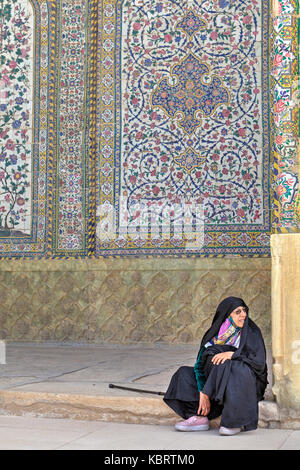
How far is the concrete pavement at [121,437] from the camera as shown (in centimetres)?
322

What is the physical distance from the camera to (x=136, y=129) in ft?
22.9

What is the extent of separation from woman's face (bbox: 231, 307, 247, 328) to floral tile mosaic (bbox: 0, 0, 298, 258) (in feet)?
9.10

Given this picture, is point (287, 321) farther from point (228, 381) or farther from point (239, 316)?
point (228, 381)

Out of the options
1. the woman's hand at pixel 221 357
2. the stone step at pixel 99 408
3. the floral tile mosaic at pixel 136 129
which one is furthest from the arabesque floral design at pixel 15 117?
the woman's hand at pixel 221 357

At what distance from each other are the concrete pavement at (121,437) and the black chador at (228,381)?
4.4 inches

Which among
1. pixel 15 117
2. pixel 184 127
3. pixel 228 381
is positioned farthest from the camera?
pixel 15 117

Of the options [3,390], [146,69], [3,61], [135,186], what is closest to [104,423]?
[3,390]

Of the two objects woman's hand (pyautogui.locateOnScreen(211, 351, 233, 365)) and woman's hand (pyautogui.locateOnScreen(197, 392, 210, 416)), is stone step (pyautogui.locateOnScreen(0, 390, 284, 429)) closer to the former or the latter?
woman's hand (pyautogui.locateOnScreen(197, 392, 210, 416))

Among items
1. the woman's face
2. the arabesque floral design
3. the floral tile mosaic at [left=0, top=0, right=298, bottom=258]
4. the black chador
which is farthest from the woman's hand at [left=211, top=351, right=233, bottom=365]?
the arabesque floral design

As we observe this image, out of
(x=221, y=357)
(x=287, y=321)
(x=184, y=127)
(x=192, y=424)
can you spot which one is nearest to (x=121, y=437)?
(x=192, y=424)

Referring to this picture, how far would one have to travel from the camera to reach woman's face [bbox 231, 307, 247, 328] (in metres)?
3.78

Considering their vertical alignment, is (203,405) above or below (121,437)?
above

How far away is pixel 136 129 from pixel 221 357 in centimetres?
371

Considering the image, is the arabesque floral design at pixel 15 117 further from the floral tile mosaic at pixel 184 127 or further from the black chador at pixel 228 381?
the black chador at pixel 228 381
